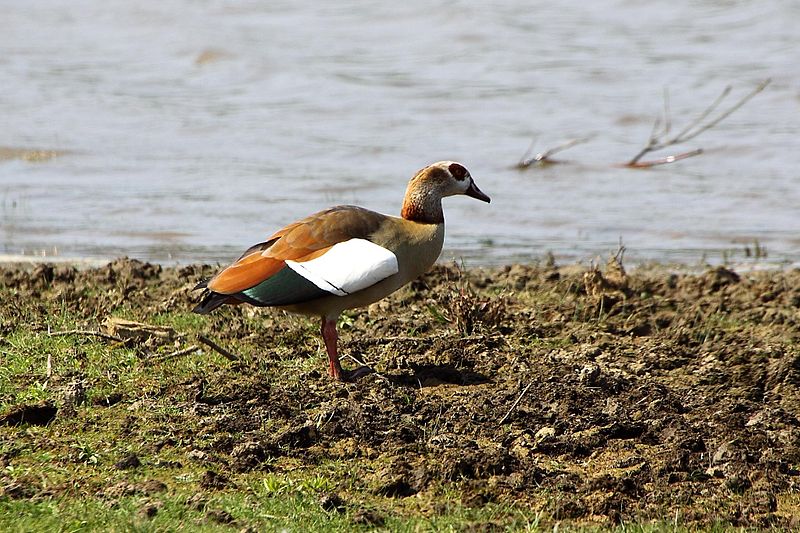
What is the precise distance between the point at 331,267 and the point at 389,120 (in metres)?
9.60

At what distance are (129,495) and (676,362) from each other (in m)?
3.19

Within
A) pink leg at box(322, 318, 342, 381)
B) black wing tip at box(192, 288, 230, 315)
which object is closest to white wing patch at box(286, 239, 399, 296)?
pink leg at box(322, 318, 342, 381)

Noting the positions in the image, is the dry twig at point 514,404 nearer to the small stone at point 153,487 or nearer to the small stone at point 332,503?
the small stone at point 332,503

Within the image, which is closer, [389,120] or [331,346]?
[331,346]

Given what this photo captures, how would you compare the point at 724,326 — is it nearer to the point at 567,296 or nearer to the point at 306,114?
the point at 567,296

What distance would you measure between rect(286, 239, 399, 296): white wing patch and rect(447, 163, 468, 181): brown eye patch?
82 cm

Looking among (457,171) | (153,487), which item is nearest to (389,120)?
(457,171)

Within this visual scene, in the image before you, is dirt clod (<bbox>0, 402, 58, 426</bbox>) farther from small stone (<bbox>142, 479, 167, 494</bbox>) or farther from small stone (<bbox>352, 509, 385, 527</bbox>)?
small stone (<bbox>352, 509, 385, 527</bbox>)

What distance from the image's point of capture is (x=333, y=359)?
6.61 metres

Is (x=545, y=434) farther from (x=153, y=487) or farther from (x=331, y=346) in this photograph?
(x=153, y=487)

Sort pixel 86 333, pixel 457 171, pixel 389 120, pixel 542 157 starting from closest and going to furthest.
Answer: pixel 86 333
pixel 457 171
pixel 542 157
pixel 389 120

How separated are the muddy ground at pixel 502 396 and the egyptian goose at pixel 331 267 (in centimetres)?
38

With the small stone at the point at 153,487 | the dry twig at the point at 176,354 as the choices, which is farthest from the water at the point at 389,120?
the small stone at the point at 153,487

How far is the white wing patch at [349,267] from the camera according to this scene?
650cm
